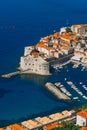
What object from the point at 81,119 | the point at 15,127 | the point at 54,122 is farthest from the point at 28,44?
the point at 15,127

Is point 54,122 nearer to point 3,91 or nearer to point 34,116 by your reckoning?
point 34,116

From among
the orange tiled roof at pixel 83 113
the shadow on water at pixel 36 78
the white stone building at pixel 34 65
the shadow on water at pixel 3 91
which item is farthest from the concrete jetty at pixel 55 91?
the orange tiled roof at pixel 83 113

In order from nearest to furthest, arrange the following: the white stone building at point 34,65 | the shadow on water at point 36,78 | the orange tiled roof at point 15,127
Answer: the orange tiled roof at point 15,127
the shadow on water at point 36,78
the white stone building at point 34,65

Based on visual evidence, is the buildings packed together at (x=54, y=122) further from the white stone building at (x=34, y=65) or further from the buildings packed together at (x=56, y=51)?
the buildings packed together at (x=56, y=51)

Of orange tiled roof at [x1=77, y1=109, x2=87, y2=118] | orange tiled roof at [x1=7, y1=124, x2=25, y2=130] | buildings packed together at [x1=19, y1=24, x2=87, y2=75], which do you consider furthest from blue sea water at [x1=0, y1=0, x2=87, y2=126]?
orange tiled roof at [x1=77, y1=109, x2=87, y2=118]

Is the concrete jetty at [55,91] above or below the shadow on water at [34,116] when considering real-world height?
above

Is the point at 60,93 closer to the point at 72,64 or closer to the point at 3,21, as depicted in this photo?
the point at 72,64

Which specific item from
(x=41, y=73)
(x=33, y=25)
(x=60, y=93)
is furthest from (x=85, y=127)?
(x=33, y=25)
